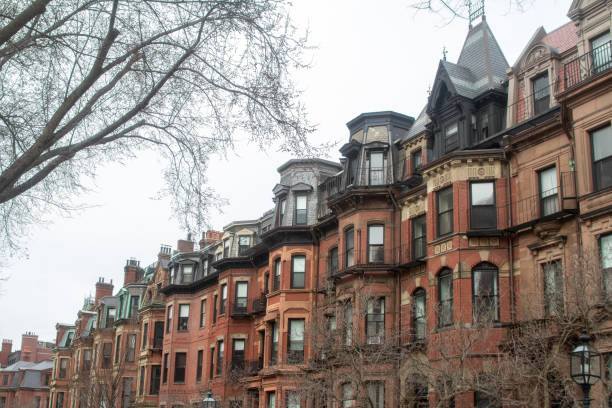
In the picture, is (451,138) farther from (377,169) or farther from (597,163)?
(597,163)

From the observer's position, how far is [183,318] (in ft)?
182

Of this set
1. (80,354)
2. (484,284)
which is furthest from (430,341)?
(80,354)

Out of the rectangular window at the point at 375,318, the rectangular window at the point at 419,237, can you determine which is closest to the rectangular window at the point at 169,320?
the rectangular window at the point at 375,318

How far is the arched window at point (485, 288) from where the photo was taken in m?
27.2

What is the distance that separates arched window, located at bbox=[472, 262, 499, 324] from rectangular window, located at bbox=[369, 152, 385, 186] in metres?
8.93

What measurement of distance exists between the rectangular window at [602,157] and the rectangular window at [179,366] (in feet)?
122

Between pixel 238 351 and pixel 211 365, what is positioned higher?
pixel 238 351

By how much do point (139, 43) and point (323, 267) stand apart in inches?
1217

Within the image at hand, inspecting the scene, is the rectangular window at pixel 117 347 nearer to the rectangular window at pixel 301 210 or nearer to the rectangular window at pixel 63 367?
the rectangular window at pixel 63 367

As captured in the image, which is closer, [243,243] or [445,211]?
[445,211]

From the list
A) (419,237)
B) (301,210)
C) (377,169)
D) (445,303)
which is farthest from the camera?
(301,210)

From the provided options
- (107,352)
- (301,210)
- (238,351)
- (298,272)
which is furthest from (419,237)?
(107,352)

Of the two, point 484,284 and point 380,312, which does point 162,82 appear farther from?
point 380,312

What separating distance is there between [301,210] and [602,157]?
69.3 feet
